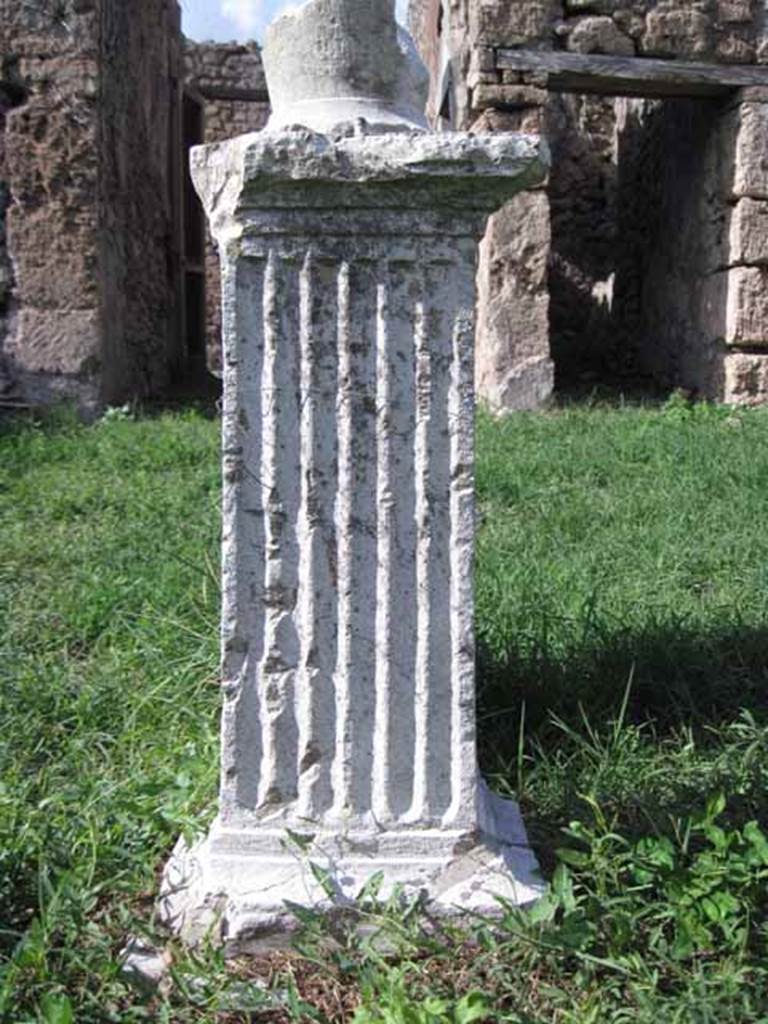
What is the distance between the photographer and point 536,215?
6.98 meters

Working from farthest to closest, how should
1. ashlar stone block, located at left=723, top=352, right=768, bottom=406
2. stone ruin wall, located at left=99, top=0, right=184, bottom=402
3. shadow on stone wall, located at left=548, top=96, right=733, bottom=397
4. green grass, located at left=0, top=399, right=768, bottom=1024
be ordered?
shadow on stone wall, located at left=548, top=96, right=733, bottom=397 → stone ruin wall, located at left=99, top=0, right=184, bottom=402 → ashlar stone block, located at left=723, top=352, right=768, bottom=406 → green grass, located at left=0, top=399, right=768, bottom=1024

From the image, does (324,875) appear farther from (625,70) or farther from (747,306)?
(625,70)

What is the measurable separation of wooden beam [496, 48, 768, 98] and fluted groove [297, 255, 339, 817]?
555 centimetres

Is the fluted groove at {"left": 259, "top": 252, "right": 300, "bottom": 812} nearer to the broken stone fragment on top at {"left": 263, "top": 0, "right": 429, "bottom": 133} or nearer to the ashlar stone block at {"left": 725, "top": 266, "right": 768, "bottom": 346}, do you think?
the broken stone fragment on top at {"left": 263, "top": 0, "right": 429, "bottom": 133}

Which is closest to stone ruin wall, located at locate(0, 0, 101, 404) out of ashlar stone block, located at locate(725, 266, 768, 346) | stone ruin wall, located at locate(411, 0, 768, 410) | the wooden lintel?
stone ruin wall, located at locate(411, 0, 768, 410)

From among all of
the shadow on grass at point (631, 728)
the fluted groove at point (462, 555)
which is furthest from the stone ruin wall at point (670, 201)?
the fluted groove at point (462, 555)

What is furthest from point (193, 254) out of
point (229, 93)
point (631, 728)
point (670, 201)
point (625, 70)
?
point (631, 728)

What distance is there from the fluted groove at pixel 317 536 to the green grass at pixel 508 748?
0.31 metres

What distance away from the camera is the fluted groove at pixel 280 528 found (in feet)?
6.36

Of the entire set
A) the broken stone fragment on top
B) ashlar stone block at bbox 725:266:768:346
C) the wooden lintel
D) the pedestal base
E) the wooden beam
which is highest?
the wooden lintel

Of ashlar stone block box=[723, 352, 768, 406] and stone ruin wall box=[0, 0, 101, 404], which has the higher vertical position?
stone ruin wall box=[0, 0, 101, 404]

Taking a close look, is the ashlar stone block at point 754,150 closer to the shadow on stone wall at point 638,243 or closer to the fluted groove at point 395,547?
the shadow on stone wall at point 638,243

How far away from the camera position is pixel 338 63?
2.10 m

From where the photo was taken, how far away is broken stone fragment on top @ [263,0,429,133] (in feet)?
6.84
